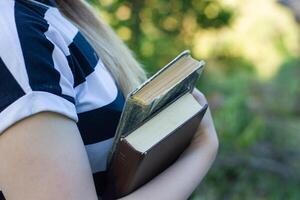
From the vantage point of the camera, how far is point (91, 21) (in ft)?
3.22

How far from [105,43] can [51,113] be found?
35 centimetres

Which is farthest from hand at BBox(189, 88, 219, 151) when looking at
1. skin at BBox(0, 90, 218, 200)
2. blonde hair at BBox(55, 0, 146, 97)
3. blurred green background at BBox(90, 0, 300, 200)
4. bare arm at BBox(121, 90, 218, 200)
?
blurred green background at BBox(90, 0, 300, 200)

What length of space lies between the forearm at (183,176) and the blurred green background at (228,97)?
1.07 metres

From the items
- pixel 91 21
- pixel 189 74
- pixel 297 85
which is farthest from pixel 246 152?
pixel 189 74

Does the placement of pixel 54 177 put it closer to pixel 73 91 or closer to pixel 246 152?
pixel 73 91

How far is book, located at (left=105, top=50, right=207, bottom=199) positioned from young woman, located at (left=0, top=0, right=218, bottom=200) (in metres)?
0.02

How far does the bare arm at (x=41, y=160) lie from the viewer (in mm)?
616

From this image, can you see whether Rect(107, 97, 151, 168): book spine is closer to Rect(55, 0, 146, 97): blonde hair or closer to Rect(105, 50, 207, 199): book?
Rect(105, 50, 207, 199): book

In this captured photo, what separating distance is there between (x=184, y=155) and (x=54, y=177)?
245 millimetres

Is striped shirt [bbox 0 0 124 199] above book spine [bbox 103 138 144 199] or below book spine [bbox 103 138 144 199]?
above

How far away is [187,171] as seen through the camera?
79 centimetres

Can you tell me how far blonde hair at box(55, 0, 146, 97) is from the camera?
914 millimetres

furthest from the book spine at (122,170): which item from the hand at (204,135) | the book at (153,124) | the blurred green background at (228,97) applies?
the blurred green background at (228,97)

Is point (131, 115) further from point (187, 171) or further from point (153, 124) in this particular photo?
point (187, 171)
